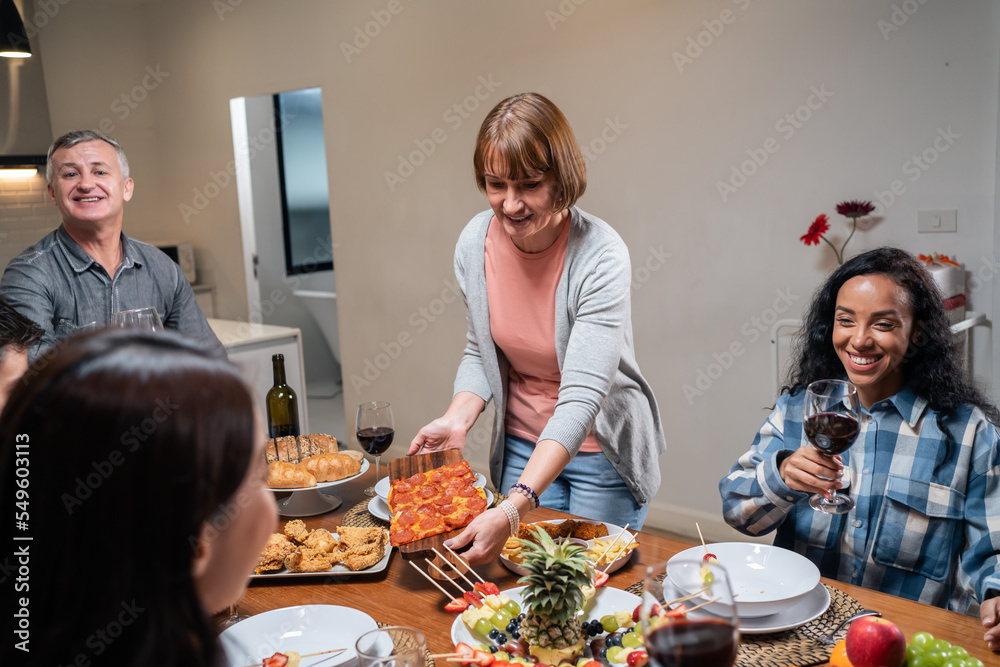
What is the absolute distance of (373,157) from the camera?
450cm

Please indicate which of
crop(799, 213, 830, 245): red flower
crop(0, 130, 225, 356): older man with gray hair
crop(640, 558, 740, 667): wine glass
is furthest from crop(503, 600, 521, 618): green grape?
crop(799, 213, 830, 245): red flower

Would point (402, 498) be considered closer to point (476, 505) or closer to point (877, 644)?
point (476, 505)

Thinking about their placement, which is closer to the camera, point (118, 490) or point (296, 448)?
point (118, 490)

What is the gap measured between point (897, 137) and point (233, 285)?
434cm

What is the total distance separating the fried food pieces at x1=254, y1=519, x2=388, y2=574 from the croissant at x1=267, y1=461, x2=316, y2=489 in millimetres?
138

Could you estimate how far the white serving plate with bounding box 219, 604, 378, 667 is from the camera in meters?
1.15

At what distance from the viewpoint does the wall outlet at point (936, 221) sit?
9.09 ft

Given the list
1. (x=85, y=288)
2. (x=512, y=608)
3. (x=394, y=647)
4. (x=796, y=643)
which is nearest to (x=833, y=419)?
(x=796, y=643)

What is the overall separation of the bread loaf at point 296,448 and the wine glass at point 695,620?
3.77ft

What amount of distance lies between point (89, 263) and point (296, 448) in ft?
3.17

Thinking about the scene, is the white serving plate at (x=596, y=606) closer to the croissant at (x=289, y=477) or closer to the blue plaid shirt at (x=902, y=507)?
the blue plaid shirt at (x=902, y=507)

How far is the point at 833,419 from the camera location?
52.7 inches

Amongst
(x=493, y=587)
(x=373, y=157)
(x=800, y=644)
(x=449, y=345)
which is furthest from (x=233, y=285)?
(x=800, y=644)

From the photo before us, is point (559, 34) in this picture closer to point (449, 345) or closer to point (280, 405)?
point (449, 345)
